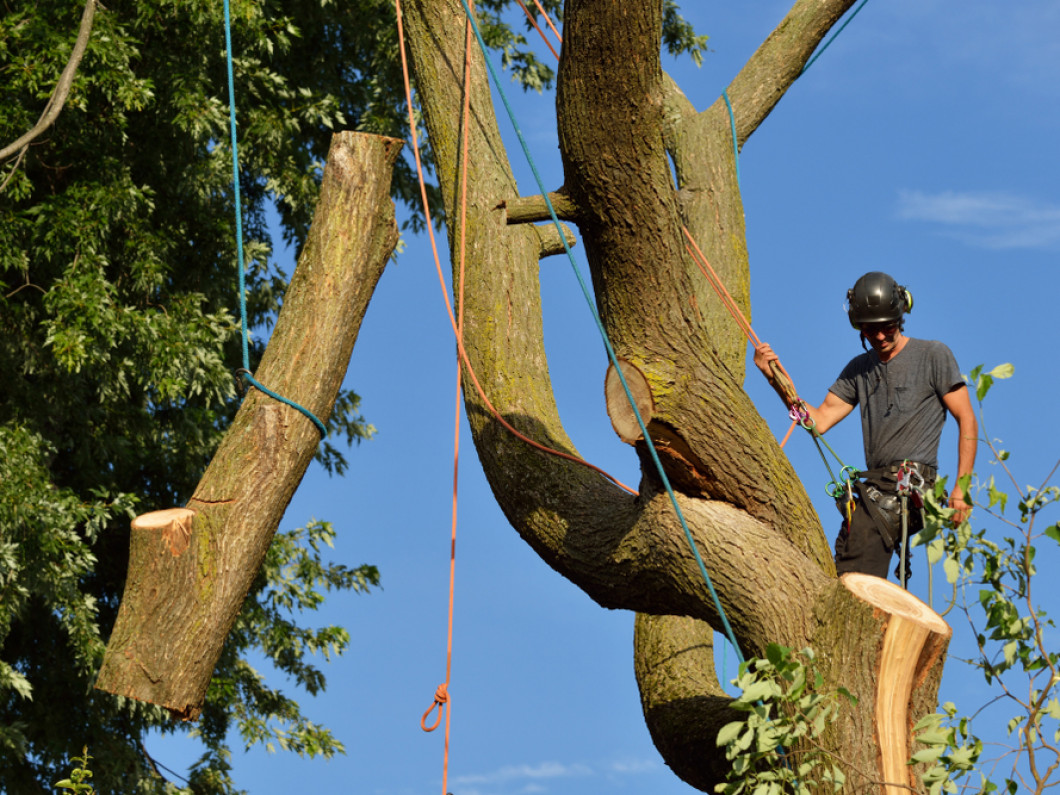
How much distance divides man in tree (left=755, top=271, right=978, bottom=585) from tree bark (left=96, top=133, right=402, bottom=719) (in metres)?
1.62

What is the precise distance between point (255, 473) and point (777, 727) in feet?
6.46

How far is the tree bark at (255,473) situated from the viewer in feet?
12.1

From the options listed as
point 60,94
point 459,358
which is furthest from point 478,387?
point 60,94

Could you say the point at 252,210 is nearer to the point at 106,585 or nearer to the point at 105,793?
the point at 106,585

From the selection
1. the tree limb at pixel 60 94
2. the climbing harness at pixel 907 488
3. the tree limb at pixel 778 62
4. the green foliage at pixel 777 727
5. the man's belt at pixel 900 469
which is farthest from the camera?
the tree limb at pixel 778 62

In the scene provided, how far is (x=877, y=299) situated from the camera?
4566mm

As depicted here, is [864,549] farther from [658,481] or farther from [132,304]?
[132,304]

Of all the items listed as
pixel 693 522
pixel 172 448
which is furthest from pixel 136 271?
pixel 693 522

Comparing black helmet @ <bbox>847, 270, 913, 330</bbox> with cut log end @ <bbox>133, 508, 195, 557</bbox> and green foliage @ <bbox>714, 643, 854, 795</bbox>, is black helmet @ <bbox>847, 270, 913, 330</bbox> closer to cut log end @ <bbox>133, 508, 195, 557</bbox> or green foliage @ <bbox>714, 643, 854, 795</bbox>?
green foliage @ <bbox>714, 643, 854, 795</bbox>

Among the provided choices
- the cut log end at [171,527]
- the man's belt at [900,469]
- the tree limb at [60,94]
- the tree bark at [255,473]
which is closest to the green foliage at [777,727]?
the man's belt at [900,469]

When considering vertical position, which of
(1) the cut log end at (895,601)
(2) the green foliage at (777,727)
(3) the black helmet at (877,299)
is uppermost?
(3) the black helmet at (877,299)

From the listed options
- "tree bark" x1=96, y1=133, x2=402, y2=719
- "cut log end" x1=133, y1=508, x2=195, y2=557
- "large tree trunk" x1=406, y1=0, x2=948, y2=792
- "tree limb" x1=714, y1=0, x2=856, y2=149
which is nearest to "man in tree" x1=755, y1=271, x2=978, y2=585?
"large tree trunk" x1=406, y1=0, x2=948, y2=792

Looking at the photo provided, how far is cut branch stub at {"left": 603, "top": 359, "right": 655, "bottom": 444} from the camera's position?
11.8ft

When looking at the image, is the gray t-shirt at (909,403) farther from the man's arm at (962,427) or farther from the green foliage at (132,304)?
the green foliage at (132,304)
